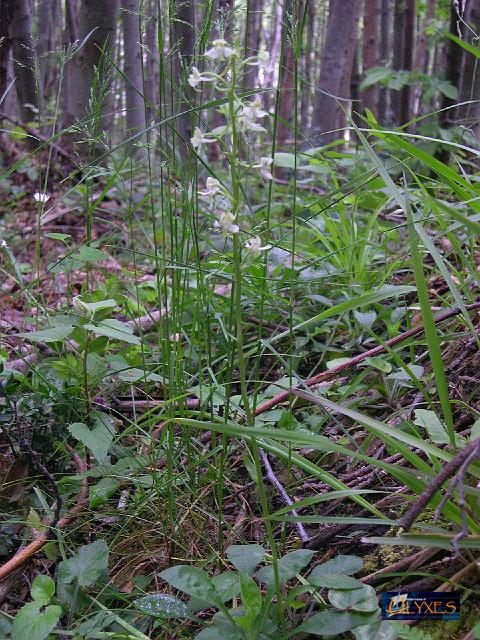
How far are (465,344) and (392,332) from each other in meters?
0.29

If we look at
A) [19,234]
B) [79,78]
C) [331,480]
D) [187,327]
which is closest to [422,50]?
[79,78]

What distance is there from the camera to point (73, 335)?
5.71 ft

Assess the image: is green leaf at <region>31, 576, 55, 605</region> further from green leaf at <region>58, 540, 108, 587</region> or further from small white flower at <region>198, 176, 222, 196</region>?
small white flower at <region>198, 176, 222, 196</region>

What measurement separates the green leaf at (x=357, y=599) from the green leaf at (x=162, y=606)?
276mm

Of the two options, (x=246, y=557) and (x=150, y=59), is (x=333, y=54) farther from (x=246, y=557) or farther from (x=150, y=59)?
(x=246, y=557)

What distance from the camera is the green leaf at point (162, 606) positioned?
1.10 m

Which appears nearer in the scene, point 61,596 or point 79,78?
point 61,596

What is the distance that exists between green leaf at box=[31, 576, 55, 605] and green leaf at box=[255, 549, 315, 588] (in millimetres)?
412

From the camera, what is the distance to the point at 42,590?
46.5 inches

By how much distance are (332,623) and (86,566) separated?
1.76 feet

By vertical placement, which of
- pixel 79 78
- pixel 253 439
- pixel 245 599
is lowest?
pixel 245 599

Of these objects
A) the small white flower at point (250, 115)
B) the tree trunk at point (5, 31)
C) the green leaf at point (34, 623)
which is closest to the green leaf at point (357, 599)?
the green leaf at point (34, 623)

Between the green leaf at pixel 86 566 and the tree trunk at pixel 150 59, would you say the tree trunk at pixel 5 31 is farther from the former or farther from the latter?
the green leaf at pixel 86 566

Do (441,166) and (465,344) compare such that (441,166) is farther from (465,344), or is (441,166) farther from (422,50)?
(422,50)
